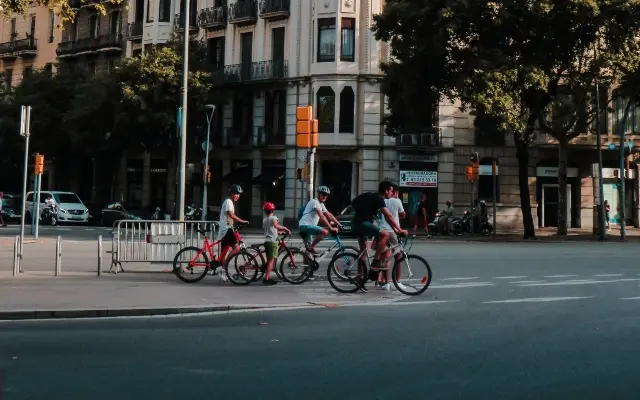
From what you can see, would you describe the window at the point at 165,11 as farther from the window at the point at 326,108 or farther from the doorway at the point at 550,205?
the doorway at the point at 550,205

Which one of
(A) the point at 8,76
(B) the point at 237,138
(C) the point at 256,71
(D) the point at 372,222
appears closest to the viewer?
(D) the point at 372,222

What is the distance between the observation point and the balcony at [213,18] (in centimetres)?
4766

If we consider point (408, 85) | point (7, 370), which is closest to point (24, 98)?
point (408, 85)

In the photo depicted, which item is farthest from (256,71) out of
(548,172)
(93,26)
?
(93,26)

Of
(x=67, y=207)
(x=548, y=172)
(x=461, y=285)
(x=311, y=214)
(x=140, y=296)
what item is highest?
(x=548, y=172)

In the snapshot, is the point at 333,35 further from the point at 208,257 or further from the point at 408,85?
the point at 208,257

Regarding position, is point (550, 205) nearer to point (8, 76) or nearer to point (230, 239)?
point (230, 239)

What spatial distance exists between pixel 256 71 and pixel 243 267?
102 ft

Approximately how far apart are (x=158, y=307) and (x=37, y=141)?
41.8 m

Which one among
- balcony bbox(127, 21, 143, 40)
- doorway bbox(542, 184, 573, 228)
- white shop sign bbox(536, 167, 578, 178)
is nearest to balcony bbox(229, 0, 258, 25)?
balcony bbox(127, 21, 143, 40)

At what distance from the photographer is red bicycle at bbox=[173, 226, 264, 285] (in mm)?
15594

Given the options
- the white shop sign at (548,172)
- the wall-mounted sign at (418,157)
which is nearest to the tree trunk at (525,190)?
the wall-mounted sign at (418,157)

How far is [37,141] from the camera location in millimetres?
50656

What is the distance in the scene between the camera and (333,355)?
821cm
